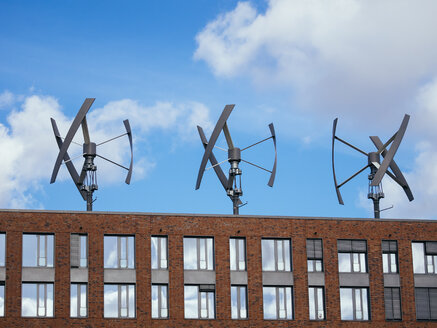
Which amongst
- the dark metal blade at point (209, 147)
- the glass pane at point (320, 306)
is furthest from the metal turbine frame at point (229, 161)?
the glass pane at point (320, 306)

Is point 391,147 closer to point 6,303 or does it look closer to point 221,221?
point 221,221

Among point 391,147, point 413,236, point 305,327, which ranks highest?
point 391,147

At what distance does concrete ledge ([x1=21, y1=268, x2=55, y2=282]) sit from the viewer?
72.6 m

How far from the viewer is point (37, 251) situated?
73438 mm

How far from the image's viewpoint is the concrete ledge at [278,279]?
76.4m

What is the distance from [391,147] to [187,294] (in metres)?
19.9

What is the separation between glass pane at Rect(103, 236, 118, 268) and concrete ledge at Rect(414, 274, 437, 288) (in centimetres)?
2303

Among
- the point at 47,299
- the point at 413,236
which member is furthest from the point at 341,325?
the point at 47,299

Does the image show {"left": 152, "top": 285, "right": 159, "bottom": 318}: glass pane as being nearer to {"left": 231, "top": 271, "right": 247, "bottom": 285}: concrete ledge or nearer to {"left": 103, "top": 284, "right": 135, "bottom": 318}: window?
{"left": 103, "top": 284, "right": 135, "bottom": 318}: window

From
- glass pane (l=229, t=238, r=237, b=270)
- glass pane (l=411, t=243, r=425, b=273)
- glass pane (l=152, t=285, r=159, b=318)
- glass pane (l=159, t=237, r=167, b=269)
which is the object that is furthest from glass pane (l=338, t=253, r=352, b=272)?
glass pane (l=152, t=285, r=159, b=318)

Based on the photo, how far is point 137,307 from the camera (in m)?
73.7

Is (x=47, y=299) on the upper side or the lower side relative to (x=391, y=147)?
lower

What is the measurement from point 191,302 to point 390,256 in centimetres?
1603

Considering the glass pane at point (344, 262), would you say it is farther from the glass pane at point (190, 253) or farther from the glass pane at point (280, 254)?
the glass pane at point (190, 253)
